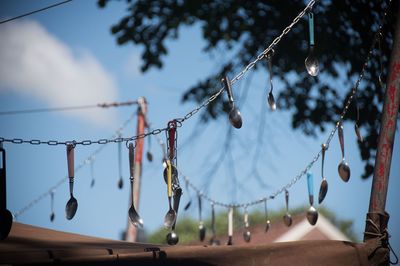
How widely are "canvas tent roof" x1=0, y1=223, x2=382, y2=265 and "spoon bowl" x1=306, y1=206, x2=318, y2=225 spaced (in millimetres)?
2329

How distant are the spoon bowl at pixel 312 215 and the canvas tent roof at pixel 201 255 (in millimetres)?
2329

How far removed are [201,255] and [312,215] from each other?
280 centimetres

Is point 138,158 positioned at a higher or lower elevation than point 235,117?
higher

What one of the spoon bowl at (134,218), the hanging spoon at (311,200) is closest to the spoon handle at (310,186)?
the hanging spoon at (311,200)

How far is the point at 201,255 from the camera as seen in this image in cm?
325

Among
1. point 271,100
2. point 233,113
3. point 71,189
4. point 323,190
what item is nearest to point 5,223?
point 71,189

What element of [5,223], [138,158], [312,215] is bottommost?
[5,223]

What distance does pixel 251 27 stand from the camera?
759 cm

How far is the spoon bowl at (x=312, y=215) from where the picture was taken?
5.80 metres

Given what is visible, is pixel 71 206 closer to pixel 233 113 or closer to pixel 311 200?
pixel 233 113

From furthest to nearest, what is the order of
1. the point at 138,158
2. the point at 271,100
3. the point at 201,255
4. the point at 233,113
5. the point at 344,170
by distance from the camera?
1. the point at 138,158
2. the point at 344,170
3. the point at 271,100
4. the point at 233,113
5. the point at 201,255

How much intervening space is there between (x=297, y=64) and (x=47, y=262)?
521 cm

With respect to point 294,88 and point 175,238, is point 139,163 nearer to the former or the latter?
point 294,88

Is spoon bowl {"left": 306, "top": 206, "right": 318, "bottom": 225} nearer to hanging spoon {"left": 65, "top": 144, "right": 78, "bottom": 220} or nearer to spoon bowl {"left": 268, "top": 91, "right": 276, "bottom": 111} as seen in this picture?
spoon bowl {"left": 268, "top": 91, "right": 276, "bottom": 111}
